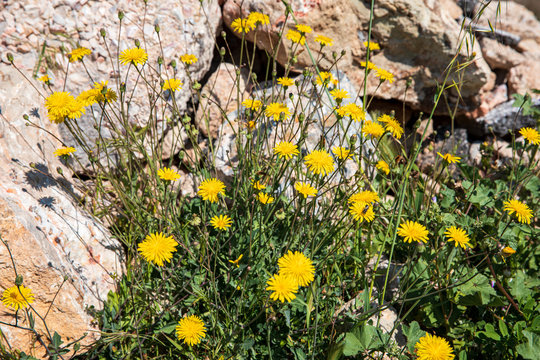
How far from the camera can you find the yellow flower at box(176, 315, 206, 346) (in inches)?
85.5

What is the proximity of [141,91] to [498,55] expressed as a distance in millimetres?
4064

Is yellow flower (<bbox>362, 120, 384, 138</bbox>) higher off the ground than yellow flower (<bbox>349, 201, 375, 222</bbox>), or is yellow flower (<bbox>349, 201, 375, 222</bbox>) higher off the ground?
yellow flower (<bbox>362, 120, 384, 138</bbox>)

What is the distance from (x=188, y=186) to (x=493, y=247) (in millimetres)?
2408

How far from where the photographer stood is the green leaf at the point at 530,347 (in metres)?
2.12

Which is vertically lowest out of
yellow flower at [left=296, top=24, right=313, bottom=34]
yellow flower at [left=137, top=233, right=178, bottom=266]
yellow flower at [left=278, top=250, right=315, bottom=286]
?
yellow flower at [left=278, top=250, right=315, bottom=286]

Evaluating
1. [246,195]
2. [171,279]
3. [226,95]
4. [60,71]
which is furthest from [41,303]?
[226,95]

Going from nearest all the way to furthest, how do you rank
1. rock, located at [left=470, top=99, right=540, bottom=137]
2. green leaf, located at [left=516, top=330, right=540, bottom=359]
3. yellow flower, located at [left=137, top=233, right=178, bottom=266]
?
1. yellow flower, located at [left=137, top=233, right=178, bottom=266]
2. green leaf, located at [left=516, top=330, right=540, bottom=359]
3. rock, located at [left=470, top=99, right=540, bottom=137]

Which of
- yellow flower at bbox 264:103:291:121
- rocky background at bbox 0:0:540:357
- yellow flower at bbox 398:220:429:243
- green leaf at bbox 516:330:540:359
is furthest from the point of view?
yellow flower at bbox 264:103:291:121

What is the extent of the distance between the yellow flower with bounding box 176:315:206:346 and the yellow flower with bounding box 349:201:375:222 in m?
1.05

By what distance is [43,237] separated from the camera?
102 inches

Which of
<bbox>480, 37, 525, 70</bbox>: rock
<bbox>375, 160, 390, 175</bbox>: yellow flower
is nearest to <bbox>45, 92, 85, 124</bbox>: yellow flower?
<bbox>375, 160, 390, 175</bbox>: yellow flower

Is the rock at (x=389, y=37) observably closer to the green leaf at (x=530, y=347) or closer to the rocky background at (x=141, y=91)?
the rocky background at (x=141, y=91)

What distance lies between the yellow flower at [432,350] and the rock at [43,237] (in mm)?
1764

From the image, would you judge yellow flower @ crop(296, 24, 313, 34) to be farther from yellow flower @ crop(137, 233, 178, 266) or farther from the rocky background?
yellow flower @ crop(137, 233, 178, 266)
